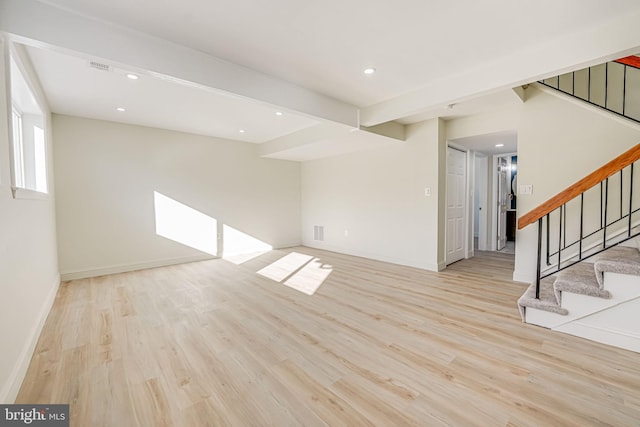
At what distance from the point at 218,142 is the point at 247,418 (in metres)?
5.31

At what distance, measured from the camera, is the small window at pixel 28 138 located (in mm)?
2686

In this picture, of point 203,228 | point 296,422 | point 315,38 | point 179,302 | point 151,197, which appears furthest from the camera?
point 203,228

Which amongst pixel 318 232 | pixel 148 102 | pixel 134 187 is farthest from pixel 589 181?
pixel 134 187

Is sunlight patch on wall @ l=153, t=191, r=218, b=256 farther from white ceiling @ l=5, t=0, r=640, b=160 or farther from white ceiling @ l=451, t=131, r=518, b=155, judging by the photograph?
white ceiling @ l=451, t=131, r=518, b=155

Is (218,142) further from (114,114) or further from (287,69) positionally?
(287,69)

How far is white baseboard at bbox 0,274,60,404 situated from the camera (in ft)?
5.14

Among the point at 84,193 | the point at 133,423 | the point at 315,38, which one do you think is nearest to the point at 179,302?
the point at 133,423

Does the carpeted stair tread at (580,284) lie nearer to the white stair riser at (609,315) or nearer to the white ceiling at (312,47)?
the white stair riser at (609,315)

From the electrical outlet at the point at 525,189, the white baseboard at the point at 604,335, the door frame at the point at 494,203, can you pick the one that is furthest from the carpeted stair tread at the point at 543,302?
the door frame at the point at 494,203

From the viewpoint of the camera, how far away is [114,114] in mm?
4141

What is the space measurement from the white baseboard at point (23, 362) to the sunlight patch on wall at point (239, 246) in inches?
120

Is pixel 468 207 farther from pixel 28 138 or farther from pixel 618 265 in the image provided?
pixel 28 138

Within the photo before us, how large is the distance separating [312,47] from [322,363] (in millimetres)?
2709

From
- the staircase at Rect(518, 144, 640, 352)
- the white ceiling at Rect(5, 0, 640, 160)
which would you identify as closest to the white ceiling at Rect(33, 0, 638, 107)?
the white ceiling at Rect(5, 0, 640, 160)
